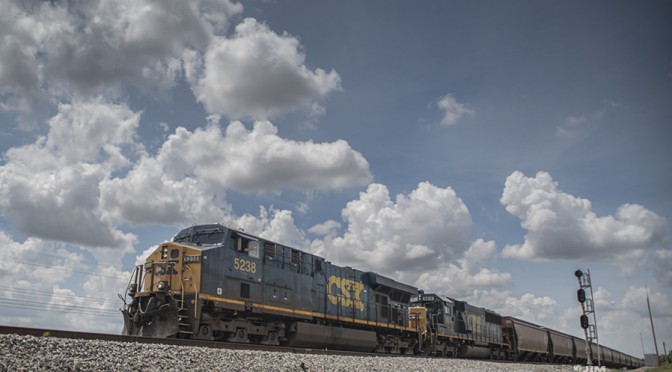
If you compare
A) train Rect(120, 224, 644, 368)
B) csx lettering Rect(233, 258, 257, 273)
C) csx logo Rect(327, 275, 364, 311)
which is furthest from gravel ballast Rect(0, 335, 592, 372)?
csx logo Rect(327, 275, 364, 311)

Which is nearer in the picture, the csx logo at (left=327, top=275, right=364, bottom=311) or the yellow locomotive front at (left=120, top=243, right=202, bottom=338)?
the yellow locomotive front at (left=120, top=243, right=202, bottom=338)

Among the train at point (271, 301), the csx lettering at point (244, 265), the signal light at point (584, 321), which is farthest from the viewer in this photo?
the signal light at point (584, 321)

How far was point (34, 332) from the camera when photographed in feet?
31.8

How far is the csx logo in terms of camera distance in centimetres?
2009

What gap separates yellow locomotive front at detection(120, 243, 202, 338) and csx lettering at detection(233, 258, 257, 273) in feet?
4.60

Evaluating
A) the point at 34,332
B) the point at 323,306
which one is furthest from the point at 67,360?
the point at 323,306

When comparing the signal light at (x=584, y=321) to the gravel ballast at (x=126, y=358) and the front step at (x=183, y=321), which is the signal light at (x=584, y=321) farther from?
the front step at (x=183, y=321)

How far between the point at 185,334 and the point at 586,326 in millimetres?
14936

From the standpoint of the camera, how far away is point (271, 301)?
1636 cm

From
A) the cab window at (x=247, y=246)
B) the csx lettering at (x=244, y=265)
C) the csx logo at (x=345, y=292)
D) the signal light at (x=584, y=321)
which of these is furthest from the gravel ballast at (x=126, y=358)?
the signal light at (x=584, y=321)

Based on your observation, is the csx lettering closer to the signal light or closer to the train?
the train

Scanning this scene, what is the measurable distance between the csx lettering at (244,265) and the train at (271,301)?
0.03 meters

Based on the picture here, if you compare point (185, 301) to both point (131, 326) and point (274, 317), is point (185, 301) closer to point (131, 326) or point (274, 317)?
point (131, 326)

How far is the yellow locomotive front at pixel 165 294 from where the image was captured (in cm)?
1355
